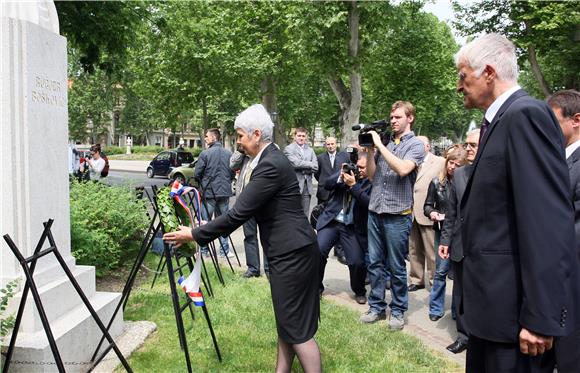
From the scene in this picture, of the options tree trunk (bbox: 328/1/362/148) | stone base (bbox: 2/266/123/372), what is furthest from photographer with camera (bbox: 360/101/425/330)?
tree trunk (bbox: 328/1/362/148)

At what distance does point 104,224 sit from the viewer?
6.87 metres

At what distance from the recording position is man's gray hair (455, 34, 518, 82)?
7.59 ft

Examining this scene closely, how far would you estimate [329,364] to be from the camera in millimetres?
4332

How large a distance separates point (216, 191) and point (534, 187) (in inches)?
275

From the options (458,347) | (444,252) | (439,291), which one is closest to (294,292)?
(458,347)

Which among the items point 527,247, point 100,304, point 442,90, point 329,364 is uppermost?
point 442,90

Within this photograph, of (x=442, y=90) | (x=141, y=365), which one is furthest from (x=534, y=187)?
(x=442, y=90)

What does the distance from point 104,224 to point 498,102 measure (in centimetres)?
584

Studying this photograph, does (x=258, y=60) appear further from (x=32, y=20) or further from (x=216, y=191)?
(x=32, y=20)

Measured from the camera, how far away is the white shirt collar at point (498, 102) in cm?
230

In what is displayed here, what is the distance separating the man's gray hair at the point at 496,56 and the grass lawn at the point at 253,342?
2823 mm

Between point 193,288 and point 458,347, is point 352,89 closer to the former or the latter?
point 458,347

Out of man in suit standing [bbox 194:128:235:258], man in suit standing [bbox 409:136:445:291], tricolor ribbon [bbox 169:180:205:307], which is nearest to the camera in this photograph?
tricolor ribbon [bbox 169:180:205:307]

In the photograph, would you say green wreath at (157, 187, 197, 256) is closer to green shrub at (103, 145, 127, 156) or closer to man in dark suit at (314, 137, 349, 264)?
man in dark suit at (314, 137, 349, 264)
